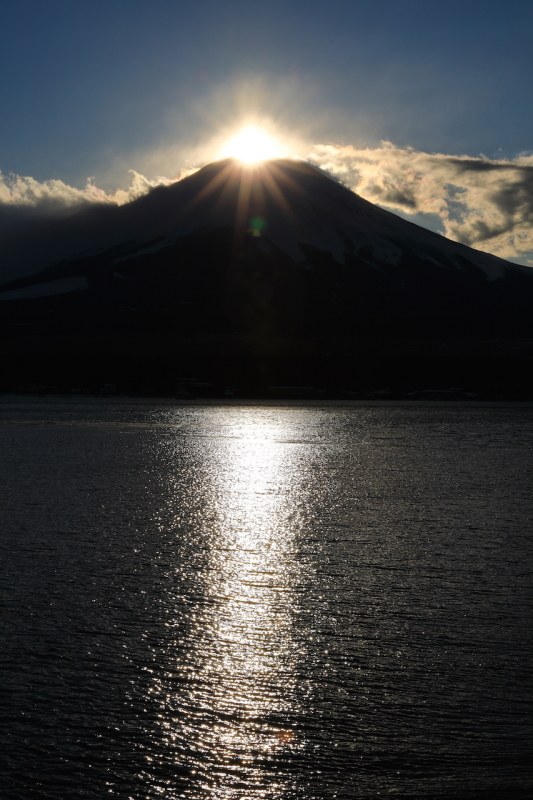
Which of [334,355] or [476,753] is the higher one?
[334,355]

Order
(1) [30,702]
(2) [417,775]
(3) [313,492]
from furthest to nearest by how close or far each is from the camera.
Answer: (3) [313,492] → (1) [30,702] → (2) [417,775]

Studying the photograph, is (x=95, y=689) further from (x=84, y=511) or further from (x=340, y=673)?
(x=84, y=511)

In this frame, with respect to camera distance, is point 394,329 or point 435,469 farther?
point 394,329

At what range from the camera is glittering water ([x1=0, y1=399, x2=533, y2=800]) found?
6.80 m

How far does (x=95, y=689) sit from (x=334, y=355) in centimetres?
13829

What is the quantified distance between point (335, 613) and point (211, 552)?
13.9ft

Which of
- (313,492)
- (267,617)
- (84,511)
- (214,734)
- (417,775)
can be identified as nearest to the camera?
(417,775)

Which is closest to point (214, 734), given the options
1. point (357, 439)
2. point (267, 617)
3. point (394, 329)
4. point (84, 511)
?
point (267, 617)

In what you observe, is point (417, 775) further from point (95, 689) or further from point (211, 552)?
point (211, 552)

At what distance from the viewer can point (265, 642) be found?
9.72 m

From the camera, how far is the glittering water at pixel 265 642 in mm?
6797

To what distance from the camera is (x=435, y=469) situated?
28.0 m

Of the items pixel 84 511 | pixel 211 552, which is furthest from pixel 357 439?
pixel 211 552

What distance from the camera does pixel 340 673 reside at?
347 inches
